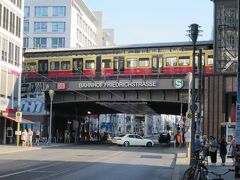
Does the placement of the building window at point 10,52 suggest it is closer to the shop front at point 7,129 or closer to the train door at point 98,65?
the shop front at point 7,129

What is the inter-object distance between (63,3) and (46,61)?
55164 millimetres

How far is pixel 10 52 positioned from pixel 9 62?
1.22 meters

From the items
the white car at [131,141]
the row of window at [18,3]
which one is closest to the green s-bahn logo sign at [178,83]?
the white car at [131,141]

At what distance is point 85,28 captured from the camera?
130500mm

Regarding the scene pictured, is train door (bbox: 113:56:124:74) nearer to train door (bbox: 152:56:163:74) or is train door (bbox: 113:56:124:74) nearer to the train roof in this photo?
train door (bbox: 152:56:163:74)

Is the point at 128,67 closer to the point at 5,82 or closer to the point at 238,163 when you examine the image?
the point at 5,82

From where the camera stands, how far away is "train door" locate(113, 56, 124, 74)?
5819 cm

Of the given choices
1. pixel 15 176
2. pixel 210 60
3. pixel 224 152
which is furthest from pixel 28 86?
pixel 15 176

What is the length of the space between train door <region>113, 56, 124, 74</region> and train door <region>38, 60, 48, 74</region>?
8.81 metres

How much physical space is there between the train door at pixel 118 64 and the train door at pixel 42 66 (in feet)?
28.9

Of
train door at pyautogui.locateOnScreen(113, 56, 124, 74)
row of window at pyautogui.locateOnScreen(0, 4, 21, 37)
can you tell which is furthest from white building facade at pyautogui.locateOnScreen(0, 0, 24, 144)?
train door at pyautogui.locateOnScreen(113, 56, 124, 74)

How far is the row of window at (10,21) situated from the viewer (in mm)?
54969

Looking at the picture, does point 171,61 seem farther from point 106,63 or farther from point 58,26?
point 58,26

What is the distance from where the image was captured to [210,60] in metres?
54.8
